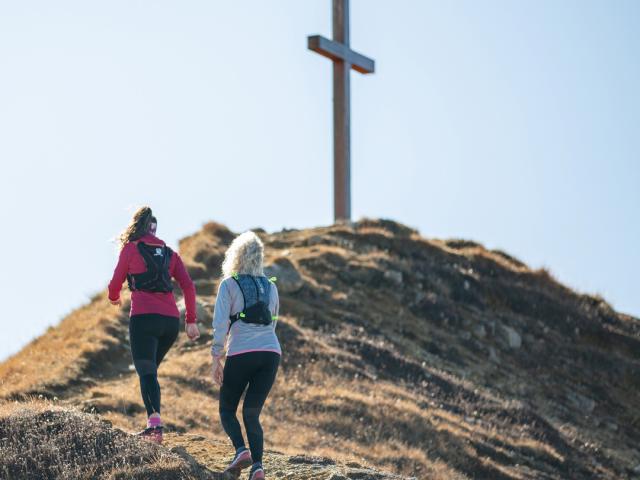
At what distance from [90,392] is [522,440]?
6.50 metres

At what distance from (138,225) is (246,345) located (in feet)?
5.51

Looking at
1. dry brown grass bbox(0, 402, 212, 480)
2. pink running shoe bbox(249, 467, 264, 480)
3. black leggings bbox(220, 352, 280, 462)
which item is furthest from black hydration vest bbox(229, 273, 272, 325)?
dry brown grass bbox(0, 402, 212, 480)

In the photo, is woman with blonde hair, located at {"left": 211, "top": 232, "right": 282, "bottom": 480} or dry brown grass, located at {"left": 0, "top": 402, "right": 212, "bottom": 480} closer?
woman with blonde hair, located at {"left": 211, "top": 232, "right": 282, "bottom": 480}

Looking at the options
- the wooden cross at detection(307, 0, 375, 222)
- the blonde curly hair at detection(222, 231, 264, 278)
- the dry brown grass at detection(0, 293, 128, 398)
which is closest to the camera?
Answer: the blonde curly hair at detection(222, 231, 264, 278)

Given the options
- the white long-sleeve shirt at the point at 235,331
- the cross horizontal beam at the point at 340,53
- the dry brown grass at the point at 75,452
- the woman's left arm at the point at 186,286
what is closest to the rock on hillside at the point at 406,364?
the dry brown grass at the point at 75,452

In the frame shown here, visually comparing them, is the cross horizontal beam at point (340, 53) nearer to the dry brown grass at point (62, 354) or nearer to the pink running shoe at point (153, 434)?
the dry brown grass at point (62, 354)

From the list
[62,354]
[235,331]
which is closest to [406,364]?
[62,354]

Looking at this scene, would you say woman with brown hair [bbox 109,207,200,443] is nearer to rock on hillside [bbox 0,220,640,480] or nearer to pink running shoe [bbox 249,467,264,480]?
pink running shoe [bbox 249,467,264,480]

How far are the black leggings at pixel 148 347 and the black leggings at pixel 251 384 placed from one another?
0.95 m

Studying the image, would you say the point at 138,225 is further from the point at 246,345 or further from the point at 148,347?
the point at 246,345

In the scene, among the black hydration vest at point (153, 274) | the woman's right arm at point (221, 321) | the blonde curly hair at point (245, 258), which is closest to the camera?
the woman's right arm at point (221, 321)

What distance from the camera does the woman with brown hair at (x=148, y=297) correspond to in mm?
9930

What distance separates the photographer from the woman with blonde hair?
30.0 ft

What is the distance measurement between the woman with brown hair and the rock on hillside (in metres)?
2.23
